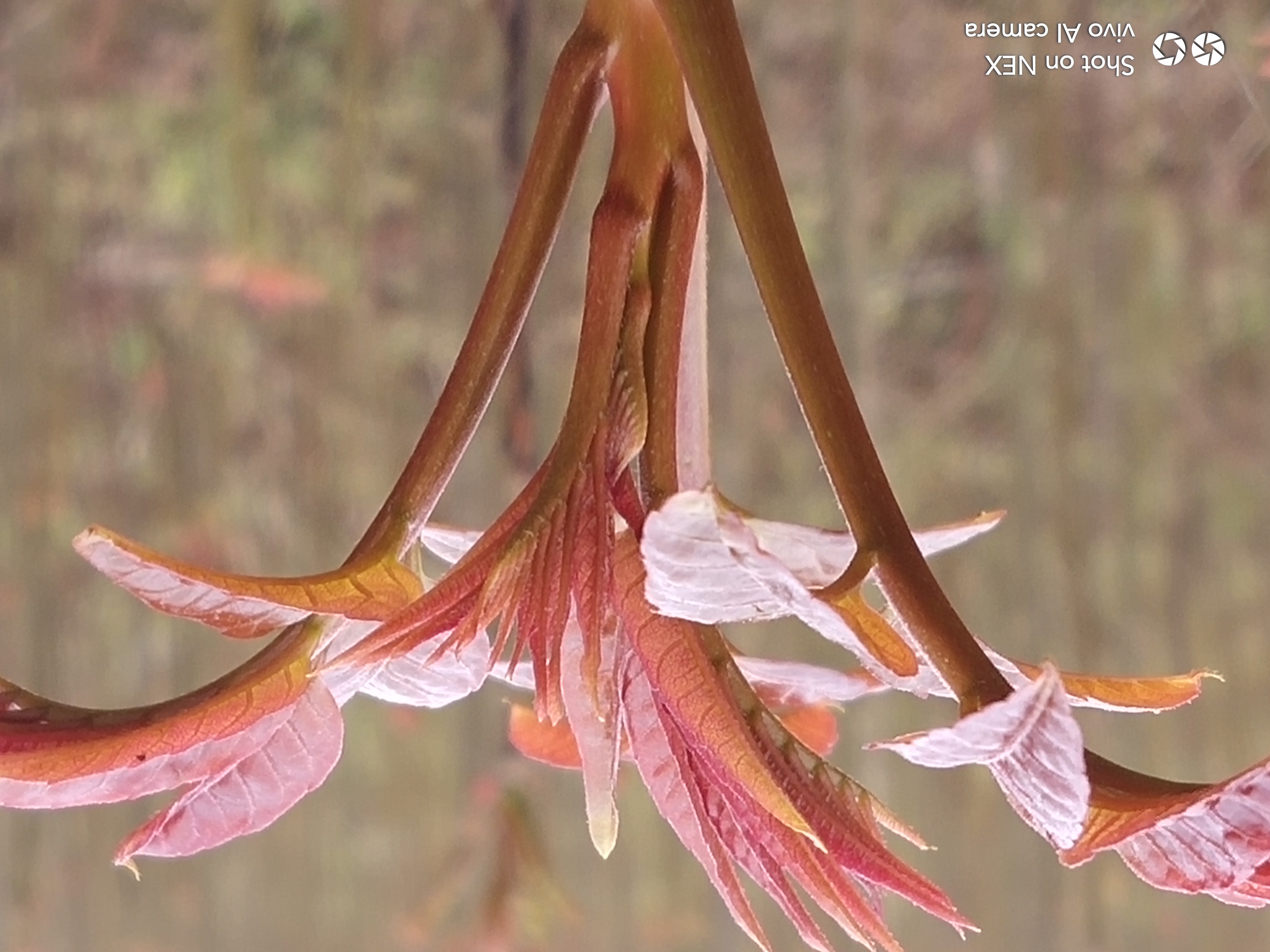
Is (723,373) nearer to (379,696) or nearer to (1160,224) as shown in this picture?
(1160,224)

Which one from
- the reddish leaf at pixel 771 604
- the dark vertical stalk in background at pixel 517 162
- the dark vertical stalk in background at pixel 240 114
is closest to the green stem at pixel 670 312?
the reddish leaf at pixel 771 604

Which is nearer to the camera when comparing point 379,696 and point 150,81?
point 379,696

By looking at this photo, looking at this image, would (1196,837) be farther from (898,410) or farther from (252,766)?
(898,410)

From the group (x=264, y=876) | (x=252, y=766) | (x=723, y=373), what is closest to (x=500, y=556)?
(x=252, y=766)

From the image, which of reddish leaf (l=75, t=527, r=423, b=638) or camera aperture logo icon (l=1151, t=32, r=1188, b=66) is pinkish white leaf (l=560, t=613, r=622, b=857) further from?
camera aperture logo icon (l=1151, t=32, r=1188, b=66)

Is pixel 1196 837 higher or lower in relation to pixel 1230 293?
lower

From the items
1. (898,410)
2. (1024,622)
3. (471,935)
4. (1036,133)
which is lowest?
(471,935)

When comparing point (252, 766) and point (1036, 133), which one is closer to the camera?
point (252, 766)

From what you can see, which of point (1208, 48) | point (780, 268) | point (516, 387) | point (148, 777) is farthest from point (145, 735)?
point (1208, 48)
